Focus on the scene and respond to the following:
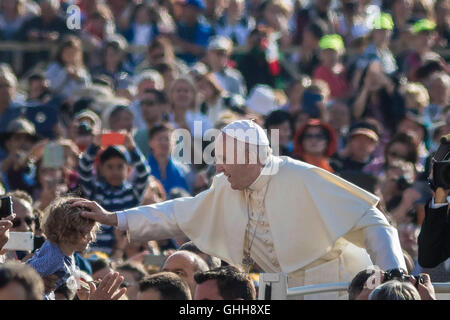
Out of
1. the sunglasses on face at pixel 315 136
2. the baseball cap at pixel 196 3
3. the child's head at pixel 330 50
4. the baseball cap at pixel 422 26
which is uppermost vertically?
the baseball cap at pixel 196 3

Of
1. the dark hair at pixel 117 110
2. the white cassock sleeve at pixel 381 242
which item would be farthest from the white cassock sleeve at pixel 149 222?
the dark hair at pixel 117 110

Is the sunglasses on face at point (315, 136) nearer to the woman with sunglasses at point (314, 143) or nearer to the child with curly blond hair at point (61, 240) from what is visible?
the woman with sunglasses at point (314, 143)

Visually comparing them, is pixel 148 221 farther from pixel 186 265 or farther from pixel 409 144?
pixel 409 144

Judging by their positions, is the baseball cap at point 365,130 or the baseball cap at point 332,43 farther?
the baseball cap at point 332,43

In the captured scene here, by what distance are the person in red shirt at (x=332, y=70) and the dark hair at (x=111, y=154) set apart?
13.2 ft

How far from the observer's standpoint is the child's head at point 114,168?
10.5 m

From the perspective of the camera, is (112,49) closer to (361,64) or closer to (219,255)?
(361,64)

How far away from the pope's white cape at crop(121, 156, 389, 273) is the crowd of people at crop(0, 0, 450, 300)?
0.41 m

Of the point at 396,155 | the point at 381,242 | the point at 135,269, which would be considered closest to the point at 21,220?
the point at 135,269

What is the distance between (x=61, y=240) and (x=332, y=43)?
7887 mm

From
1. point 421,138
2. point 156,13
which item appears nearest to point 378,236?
point 421,138

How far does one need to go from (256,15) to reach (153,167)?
457 centimetres

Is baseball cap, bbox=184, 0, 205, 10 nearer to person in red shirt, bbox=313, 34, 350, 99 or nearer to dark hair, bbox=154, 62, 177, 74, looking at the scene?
dark hair, bbox=154, 62, 177, 74

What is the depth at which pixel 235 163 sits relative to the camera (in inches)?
285
